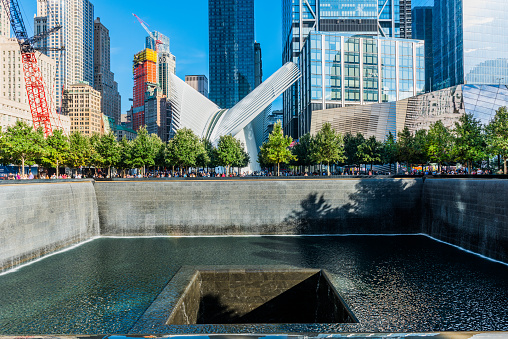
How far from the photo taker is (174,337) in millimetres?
3477

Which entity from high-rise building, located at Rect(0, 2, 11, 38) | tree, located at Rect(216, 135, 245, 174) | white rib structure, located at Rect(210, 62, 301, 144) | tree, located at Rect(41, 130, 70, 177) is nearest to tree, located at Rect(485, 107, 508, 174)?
tree, located at Rect(216, 135, 245, 174)

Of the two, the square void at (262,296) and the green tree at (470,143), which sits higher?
the green tree at (470,143)

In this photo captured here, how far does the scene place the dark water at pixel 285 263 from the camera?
11562mm

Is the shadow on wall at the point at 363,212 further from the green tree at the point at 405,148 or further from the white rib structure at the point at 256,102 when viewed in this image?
the white rib structure at the point at 256,102

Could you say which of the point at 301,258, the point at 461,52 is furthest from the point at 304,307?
the point at 461,52

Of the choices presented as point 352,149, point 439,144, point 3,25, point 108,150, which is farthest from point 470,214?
point 3,25

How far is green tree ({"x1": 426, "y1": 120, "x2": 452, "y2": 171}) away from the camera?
36.6m

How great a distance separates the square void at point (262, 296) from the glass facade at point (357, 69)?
2837 inches

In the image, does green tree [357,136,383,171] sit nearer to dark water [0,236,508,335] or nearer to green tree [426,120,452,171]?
green tree [426,120,452,171]

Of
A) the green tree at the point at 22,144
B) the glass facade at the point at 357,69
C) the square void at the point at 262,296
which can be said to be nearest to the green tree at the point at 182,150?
the green tree at the point at 22,144

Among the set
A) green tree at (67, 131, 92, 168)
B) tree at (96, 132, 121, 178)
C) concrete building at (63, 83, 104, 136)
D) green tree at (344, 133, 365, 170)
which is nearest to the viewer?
tree at (96, 132, 121, 178)

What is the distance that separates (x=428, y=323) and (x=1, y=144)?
3953cm

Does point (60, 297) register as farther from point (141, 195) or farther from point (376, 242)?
point (376, 242)

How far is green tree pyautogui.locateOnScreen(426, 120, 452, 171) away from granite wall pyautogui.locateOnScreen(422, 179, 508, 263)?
11.9 metres
